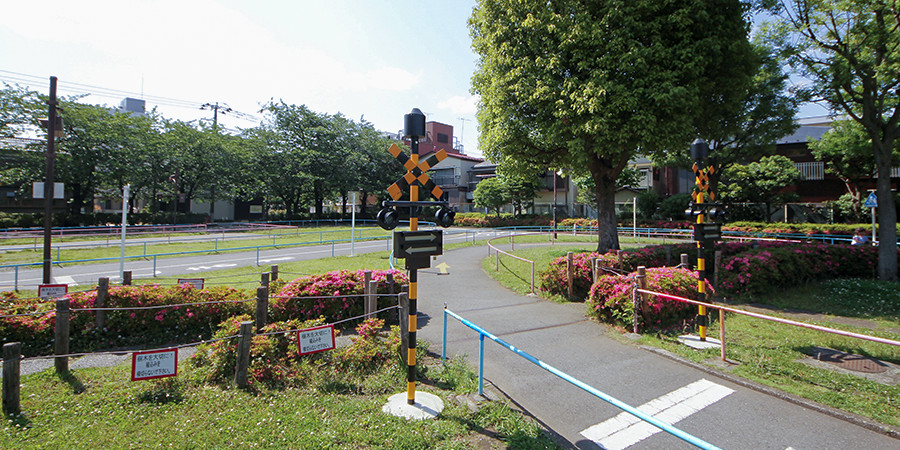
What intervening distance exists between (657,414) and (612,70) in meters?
11.4

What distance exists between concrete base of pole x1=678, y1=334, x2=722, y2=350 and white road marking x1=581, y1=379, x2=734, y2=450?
1.55m

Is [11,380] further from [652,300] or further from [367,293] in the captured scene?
[652,300]

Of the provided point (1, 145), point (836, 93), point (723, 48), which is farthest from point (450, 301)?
point (1, 145)

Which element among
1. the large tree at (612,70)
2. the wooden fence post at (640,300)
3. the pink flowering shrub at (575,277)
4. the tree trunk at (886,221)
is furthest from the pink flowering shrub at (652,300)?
the tree trunk at (886,221)

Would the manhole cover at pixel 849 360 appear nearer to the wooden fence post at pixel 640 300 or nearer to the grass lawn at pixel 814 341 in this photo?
the grass lawn at pixel 814 341

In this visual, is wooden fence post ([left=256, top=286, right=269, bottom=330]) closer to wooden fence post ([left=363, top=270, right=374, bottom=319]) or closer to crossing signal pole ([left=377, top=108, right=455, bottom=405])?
wooden fence post ([left=363, top=270, right=374, bottom=319])

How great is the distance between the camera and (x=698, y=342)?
7.62 metres

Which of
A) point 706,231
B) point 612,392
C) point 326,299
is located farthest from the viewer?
point 326,299

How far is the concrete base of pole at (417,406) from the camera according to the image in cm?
481

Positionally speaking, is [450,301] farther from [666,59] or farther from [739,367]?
[666,59]

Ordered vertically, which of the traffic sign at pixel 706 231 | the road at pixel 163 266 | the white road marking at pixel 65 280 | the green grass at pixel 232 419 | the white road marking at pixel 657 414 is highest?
the traffic sign at pixel 706 231

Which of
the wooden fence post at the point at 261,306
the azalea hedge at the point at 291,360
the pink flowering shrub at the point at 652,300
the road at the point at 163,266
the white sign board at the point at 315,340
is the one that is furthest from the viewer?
A: the road at the point at 163,266

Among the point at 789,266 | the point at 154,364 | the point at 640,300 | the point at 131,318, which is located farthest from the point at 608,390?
the point at 789,266

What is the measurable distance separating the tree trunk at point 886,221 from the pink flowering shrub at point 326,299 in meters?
16.2
